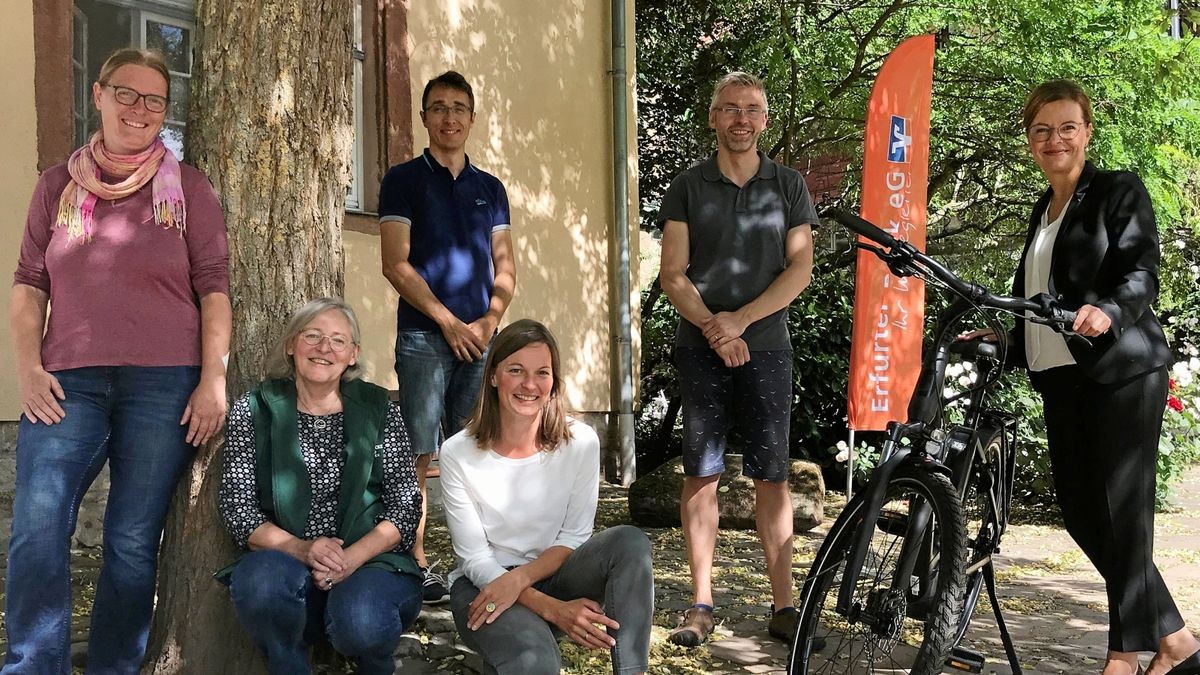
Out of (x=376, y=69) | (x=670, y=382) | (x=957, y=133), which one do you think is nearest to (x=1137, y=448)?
(x=376, y=69)

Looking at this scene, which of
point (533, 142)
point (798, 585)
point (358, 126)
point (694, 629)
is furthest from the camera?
point (533, 142)

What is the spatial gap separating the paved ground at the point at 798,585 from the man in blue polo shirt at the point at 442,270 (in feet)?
2.09

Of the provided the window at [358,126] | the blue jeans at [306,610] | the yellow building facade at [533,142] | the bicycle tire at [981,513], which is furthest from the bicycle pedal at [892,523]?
the window at [358,126]

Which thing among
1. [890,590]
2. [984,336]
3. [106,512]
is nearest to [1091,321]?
[984,336]

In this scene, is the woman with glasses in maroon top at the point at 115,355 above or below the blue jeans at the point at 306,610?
above

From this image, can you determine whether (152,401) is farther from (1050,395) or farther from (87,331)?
(1050,395)

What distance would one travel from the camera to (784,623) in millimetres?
4715

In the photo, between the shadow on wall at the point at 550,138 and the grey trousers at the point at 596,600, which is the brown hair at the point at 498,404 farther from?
the shadow on wall at the point at 550,138

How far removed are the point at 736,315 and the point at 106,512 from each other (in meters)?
2.26

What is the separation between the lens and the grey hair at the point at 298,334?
12.2ft

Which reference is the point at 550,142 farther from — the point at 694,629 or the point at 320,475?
the point at 320,475

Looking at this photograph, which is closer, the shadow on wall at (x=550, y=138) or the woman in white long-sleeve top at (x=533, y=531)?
the woman in white long-sleeve top at (x=533, y=531)

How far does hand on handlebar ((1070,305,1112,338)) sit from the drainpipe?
6.24 meters

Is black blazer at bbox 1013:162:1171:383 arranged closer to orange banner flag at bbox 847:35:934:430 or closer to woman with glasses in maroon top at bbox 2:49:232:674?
woman with glasses in maroon top at bbox 2:49:232:674
